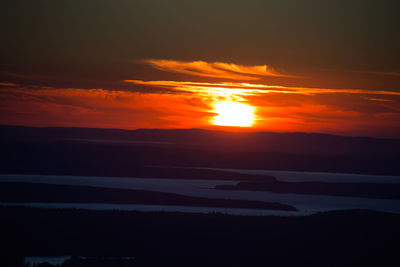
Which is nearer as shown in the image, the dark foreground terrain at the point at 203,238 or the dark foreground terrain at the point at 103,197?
the dark foreground terrain at the point at 203,238

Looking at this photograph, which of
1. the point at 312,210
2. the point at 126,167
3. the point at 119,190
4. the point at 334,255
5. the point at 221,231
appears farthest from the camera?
the point at 126,167

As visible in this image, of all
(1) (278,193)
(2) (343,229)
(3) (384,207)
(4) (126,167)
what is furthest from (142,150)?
(2) (343,229)

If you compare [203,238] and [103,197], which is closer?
[203,238]

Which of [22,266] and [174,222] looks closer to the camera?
[22,266]

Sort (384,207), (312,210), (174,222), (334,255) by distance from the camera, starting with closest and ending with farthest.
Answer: (334,255) < (174,222) < (312,210) < (384,207)

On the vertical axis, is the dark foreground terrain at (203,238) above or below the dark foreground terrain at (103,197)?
above

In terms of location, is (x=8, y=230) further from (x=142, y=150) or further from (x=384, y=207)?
(x=142, y=150)

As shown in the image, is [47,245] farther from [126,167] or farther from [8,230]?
[126,167]
